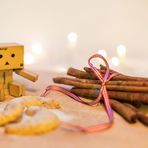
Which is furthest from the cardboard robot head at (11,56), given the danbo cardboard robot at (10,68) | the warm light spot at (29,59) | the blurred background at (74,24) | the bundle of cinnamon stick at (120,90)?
the blurred background at (74,24)

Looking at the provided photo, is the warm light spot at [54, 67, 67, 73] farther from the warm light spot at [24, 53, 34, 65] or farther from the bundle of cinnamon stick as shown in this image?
the bundle of cinnamon stick

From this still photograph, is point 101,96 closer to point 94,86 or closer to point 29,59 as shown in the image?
point 94,86

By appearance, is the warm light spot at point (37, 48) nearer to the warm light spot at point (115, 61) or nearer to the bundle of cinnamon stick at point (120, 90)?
the warm light spot at point (115, 61)

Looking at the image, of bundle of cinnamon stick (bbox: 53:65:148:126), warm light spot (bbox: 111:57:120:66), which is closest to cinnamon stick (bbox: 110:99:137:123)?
bundle of cinnamon stick (bbox: 53:65:148:126)

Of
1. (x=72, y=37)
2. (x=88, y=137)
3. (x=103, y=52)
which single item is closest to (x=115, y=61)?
(x=103, y=52)

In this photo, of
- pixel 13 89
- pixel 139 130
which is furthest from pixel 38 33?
pixel 139 130

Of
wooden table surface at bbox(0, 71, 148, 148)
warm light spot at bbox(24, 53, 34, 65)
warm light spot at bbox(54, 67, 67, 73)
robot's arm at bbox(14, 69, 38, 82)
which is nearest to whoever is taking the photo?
wooden table surface at bbox(0, 71, 148, 148)
